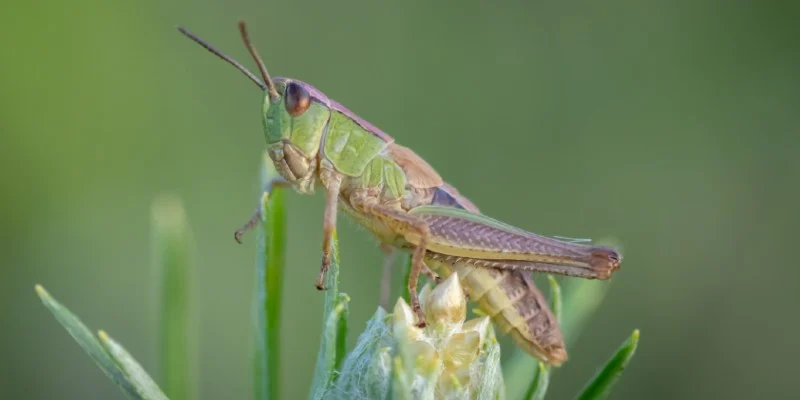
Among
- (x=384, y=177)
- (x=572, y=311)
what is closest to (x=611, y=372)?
(x=572, y=311)

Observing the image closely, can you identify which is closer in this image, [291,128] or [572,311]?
[572,311]

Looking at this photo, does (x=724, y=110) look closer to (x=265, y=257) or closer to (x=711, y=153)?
(x=711, y=153)

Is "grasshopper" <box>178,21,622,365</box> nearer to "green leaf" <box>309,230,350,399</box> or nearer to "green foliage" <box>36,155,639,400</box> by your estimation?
"green foliage" <box>36,155,639,400</box>

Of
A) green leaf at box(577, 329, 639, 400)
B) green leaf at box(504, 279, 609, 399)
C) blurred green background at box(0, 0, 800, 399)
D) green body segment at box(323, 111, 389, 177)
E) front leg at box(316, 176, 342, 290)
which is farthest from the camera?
blurred green background at box(0, 0, 800, 399)

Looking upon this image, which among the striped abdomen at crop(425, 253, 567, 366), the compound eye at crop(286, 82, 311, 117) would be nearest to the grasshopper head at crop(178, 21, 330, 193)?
the compound eye at crop(286, 82, 311, 117)

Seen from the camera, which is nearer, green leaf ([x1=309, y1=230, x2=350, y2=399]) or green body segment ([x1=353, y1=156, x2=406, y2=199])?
green leaf ([x1=309, y1=230, x2=350, y2=399])

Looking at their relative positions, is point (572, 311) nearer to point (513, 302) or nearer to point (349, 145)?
point (513, 302)
